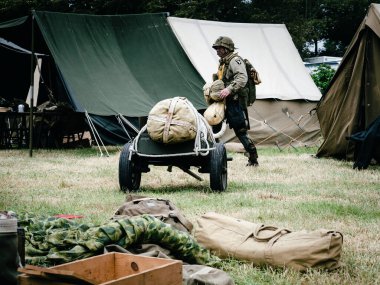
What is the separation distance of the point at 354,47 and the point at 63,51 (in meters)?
5.02

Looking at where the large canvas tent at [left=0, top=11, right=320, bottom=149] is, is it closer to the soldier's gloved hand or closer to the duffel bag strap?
the soldier's gloved hand

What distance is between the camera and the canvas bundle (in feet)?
13.6

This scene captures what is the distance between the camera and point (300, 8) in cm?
3080

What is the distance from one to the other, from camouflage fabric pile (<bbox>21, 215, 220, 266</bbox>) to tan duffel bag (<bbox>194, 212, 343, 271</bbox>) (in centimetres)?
15

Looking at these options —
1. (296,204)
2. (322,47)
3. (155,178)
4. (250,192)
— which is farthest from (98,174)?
(322,47)

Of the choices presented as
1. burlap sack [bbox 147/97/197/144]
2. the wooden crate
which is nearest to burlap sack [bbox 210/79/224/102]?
burlap sack [bbox 147/97/197/144]

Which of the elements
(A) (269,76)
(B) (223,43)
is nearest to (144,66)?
(A) (269,76)

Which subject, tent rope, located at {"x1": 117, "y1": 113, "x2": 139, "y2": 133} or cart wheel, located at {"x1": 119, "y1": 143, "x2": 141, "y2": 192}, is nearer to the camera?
cart wheel, located at {"x1": 119, "y1": 143, "x2": 141, "y2": 192}

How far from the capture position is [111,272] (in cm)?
291

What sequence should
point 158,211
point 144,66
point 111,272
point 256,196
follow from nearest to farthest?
1. point 111,272
2. point 158,211
3. point 256,196
4. point 144,66

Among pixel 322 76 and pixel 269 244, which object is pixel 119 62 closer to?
pixel 269 244

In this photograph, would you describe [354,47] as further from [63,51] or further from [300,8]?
[300,8]

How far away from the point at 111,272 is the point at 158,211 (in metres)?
1.44

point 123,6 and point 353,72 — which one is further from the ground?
point 123,6
